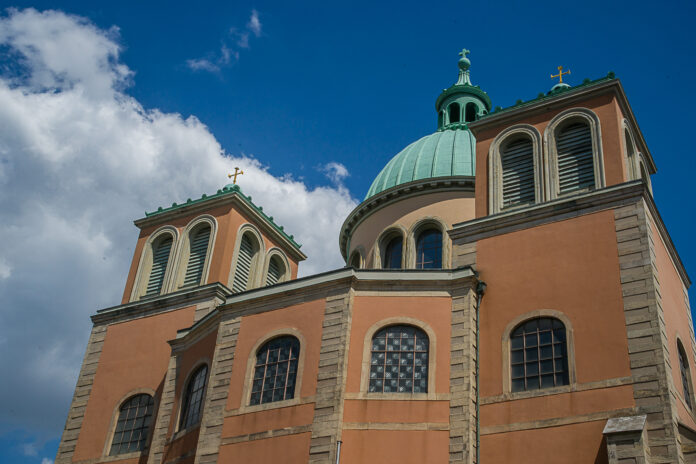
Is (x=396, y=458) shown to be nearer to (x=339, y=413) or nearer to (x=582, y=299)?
(x=339, y=413)

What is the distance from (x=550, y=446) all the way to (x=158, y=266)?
55.6 feet

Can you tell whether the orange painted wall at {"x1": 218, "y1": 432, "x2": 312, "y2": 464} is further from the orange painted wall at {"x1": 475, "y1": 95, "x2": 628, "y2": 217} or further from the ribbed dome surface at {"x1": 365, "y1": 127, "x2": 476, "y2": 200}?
the ribbed dome surface at {"x1": 365, "y1": 127, "x2": 476, "y2": 200}

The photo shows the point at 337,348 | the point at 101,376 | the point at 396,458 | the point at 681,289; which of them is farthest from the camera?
the point at 101,376

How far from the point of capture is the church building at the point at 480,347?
19.3m

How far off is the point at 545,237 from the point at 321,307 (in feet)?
20.7

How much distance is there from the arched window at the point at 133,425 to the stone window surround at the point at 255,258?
511cm

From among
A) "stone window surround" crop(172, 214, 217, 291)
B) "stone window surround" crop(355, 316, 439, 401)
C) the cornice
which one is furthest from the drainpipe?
"stone window surround" crop(172, 214, 217, 291)

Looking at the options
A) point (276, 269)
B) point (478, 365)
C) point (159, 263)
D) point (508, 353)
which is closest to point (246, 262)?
point (276, 269)

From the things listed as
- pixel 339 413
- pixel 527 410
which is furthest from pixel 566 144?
pixel 339 413

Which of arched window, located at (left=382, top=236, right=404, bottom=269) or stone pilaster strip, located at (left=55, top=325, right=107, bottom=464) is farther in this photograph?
arched window, located at (left=382, top=236, right=404, bottom=269)

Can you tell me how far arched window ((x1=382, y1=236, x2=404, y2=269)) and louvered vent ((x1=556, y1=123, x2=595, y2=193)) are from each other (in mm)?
7791

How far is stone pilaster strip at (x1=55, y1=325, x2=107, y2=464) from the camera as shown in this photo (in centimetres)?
2689

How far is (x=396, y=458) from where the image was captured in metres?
19.7

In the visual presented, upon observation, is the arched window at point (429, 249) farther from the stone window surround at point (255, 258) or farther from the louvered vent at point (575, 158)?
the louvered vent at point (575, 158)
